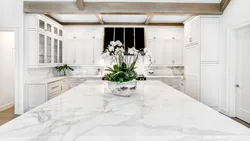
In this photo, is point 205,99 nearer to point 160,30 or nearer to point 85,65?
point 160,30

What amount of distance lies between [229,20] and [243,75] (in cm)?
133

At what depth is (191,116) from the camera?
4.63 feet

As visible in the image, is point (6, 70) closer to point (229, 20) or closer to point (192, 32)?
point (192, 32)

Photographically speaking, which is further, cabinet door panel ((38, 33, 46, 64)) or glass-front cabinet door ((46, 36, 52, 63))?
glass-front cabinet door ((46, 36, 52, 63))

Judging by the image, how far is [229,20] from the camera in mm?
4301

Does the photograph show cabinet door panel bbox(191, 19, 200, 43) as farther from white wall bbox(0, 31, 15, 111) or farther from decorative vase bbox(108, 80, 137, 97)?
white wall bbox(0, 31, 15, 111)

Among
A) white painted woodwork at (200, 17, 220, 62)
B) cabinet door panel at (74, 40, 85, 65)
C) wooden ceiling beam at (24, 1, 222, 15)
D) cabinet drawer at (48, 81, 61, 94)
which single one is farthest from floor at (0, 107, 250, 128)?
wooden ceiling beam at (24, 1, 222, 15)

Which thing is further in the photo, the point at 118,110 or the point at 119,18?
the point at 119,18

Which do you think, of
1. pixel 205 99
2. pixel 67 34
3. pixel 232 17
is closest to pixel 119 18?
pixel 67 34

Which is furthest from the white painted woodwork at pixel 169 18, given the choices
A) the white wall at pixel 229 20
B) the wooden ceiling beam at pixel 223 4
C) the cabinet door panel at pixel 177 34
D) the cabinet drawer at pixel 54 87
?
the cabinet drawer at pixel 54 87

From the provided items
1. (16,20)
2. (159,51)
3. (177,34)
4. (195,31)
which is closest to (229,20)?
(195,31)

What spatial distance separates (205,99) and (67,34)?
189 inches

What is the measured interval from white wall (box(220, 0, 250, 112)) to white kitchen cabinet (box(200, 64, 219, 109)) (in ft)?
0.46

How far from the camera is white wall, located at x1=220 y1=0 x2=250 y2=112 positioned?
3.73 metres
